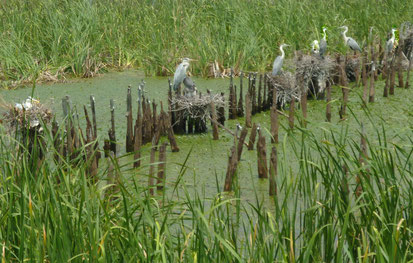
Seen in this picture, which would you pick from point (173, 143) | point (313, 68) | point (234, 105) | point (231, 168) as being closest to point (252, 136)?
point (173, 143)

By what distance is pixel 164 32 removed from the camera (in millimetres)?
9602

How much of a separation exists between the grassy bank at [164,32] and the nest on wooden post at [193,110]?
2.53 m

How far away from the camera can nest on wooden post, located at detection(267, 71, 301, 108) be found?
6949mm

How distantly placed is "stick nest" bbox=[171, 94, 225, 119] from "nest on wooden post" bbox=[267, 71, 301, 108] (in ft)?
3.07

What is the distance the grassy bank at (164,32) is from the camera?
349 inches

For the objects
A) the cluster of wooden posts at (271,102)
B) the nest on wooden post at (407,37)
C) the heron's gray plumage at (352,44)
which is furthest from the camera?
the nest on wooden post at (407,37)

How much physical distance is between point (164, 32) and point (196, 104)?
3699 mm

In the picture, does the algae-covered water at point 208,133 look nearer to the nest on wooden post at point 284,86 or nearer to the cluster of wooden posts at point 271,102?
the cluster of wooden posts at point 271,102

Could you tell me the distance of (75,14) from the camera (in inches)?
363

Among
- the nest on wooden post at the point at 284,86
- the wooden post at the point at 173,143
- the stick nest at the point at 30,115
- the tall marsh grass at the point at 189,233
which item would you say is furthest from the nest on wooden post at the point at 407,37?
the tall marsh grass at the point at 189,233

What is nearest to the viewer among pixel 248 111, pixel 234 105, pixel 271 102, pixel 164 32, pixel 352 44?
pixel 248 111

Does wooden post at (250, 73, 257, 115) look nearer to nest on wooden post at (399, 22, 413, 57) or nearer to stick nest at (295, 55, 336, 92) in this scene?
stick nest at (295, 55, 336, 92)

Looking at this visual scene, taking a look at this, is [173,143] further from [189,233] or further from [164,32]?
[164,32]

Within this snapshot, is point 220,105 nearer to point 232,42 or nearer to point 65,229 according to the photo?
point 232,42
